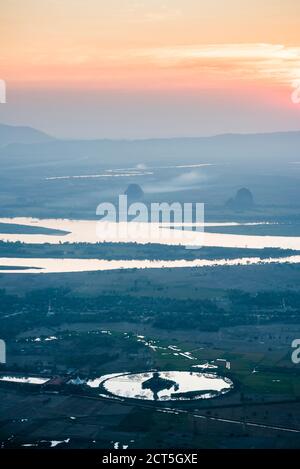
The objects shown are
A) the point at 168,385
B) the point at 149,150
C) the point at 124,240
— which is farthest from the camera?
the point at 149,150

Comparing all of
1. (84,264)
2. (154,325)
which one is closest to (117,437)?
(154,325)

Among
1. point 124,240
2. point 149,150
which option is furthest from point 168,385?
point 149,150

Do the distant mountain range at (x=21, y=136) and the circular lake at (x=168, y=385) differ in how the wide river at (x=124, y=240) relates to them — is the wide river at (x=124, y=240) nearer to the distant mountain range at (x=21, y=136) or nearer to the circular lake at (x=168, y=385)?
the circular lake at (x=168, y=385)

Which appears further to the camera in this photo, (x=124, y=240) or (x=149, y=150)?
(x=149, y=150)

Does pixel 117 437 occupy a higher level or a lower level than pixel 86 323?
lower

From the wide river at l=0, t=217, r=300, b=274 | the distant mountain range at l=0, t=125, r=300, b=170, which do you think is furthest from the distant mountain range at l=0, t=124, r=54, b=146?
the wide river at l=0, t=217, r=300, b=274

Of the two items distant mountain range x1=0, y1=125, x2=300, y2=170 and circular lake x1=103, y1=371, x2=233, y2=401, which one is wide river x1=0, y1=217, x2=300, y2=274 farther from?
distant mountain range x1=0, y1=125, x2=300, y2=170

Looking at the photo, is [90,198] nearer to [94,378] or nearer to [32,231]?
[32,231]

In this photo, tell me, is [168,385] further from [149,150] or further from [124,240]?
[149,150]
